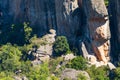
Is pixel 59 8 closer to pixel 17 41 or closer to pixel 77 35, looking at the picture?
pixel 77 35

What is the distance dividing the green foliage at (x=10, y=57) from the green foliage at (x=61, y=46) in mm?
4181

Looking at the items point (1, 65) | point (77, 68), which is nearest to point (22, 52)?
point (1, 65)

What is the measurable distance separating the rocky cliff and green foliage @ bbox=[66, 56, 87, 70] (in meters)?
1.53

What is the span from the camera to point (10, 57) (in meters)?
73.8

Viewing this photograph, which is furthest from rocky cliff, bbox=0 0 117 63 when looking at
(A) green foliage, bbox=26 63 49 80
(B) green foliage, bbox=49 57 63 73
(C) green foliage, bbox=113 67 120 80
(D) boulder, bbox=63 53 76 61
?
(A) green foliage, bbox=26 63 49 80

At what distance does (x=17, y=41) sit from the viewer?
7800 cm

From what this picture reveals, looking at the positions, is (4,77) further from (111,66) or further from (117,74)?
(117,74)

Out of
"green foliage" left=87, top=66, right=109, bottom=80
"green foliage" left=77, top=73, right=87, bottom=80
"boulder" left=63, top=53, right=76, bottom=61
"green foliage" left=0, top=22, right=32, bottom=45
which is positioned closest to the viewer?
"green foliage" left=77, top=73, right=87, bottom=80

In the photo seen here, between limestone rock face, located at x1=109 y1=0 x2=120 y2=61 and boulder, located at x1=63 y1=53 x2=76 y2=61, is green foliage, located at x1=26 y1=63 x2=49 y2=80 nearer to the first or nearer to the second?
boulder, located at x1=63 y1=53 x2=76 y2=61

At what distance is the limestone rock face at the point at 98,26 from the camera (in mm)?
Result: 66375

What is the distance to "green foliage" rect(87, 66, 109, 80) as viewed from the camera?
216 ft

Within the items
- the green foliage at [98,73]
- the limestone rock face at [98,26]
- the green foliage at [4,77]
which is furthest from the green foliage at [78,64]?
the green foliage at [4,77]

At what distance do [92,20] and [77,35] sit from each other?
147 inches

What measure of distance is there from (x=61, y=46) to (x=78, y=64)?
3.76 meters
